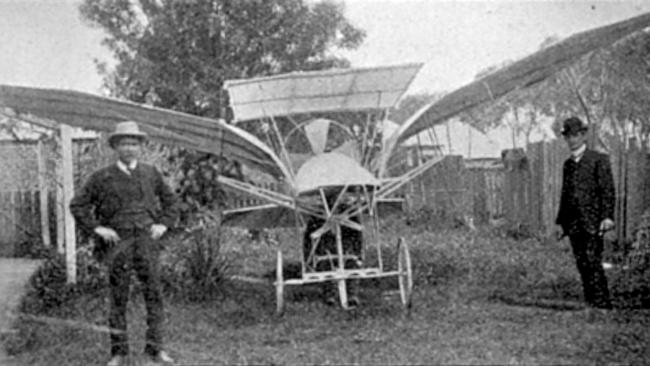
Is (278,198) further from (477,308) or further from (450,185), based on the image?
(450,185)

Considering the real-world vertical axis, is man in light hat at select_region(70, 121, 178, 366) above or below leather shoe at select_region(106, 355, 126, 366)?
above

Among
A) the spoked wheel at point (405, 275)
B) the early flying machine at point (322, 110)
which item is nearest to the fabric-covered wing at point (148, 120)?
the early flying machine at point (322, 110)

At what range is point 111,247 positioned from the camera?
532cm

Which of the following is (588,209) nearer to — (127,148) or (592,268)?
(592,268)

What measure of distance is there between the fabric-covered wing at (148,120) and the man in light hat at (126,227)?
3.76 feet

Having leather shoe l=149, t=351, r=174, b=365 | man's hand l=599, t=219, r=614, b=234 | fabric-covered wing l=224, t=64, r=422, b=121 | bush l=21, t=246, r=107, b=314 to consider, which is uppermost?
fabric-covered wing l=224, t=64, r=422, b=121

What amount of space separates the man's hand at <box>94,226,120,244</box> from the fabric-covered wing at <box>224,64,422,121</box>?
2067 millimetres

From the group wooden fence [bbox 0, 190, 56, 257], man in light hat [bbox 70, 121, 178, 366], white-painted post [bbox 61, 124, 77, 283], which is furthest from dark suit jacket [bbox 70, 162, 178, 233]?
wooden fence [bbox 0, 190, 56, 257]

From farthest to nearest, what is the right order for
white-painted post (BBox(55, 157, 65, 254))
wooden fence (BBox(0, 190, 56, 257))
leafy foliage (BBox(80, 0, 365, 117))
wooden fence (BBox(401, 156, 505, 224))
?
wooden fence (BBox(401, 156, 505, 224)) → leafy foliage (BBox(80, 0, 365, 117)) → wooden fence (BBox(0, 190, 56, 257)) → white-painted post (BBox(55, 157, 65, 254))

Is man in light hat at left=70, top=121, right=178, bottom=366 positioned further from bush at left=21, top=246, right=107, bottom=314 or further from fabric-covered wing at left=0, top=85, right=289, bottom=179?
bush at left=21, top=246, right=107, bottom=314

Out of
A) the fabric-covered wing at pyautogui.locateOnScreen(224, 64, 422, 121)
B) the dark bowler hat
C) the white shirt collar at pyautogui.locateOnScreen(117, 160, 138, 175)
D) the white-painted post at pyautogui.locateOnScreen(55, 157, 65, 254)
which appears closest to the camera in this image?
the white shirt collar at pyautogui.locateOnScreen(117, 160, 138, 175)

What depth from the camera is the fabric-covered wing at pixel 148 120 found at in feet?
20.9

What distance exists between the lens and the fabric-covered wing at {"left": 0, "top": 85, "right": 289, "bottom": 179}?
251 inches

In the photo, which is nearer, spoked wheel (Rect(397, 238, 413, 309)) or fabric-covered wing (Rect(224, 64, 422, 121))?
spoked wheel (Rect(397, 238, 413, 309))
